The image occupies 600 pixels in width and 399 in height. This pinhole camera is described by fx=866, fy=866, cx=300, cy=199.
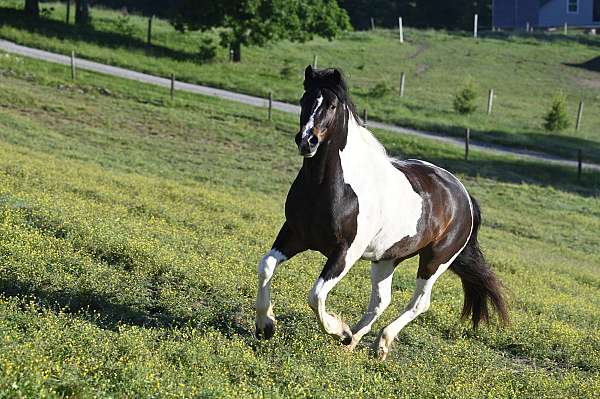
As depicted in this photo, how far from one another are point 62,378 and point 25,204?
6875mm

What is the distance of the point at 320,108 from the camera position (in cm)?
809

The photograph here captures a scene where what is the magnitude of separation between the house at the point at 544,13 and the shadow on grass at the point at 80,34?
Result: 1814 inches

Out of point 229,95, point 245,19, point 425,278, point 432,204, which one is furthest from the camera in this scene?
point 245,19

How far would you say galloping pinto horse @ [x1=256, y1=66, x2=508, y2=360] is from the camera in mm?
8359

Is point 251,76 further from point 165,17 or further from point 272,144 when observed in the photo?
point 165,17

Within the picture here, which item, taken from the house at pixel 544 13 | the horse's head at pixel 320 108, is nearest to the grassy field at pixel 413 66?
the house at pixel 544 13

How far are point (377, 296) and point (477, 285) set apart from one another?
72.8 inches

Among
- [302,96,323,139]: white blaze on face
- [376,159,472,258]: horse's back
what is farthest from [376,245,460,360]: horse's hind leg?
[302,96,323,139]: white blaze on face

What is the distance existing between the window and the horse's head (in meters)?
84.2

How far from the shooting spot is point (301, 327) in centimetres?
969

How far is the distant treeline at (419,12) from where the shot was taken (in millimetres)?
92562

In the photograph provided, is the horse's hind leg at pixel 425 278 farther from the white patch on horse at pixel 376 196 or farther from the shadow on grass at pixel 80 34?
the shadow on grass at pixel 80 34

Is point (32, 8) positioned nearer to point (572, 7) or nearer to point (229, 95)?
point (229, 95)

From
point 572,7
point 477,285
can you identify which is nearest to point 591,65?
point 572,7
